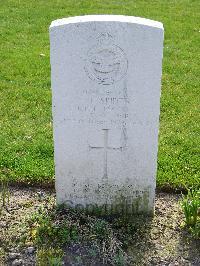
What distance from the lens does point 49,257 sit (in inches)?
159

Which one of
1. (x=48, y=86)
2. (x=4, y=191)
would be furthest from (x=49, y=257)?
(x=48, y=86)

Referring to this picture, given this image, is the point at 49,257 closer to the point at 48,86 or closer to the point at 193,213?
the point at 193,213

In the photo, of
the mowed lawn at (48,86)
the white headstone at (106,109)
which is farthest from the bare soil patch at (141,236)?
the mowed lawn at (48,86)

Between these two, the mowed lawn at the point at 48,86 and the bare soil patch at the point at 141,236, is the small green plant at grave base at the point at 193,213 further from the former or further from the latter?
the mowed lawn at the point at 48,86

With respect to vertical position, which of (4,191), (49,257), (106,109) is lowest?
(49,257)

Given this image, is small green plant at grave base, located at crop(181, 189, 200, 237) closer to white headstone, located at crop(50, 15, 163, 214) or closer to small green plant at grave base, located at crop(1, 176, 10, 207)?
white headstone, located at crop(50, 15, 163, 214)

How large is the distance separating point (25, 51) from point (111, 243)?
4757mm

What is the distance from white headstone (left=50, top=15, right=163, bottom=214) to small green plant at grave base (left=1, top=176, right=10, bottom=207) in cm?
50

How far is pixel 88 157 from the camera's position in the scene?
172 inches

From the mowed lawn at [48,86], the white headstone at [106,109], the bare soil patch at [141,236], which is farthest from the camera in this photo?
the mowed lawn at [48,86]

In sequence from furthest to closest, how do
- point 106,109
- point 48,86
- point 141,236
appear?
point 48,86
point 141,236
point 106,109

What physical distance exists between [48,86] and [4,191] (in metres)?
Result: 2.64

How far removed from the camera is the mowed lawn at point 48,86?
208 inches

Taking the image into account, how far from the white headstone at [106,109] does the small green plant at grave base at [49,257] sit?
1.76 feet
